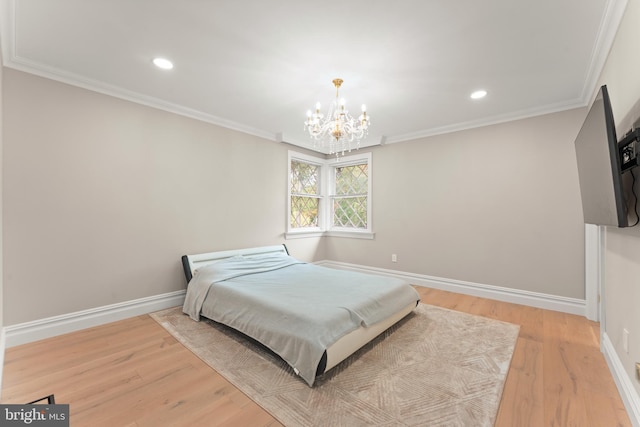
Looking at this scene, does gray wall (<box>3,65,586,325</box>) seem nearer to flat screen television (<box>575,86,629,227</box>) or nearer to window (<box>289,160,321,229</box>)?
window (<box>289,160,321,229</box>)

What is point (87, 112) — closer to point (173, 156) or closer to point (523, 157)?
point (173, 156)

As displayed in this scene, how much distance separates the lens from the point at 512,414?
1.57 m

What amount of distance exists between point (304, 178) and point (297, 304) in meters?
3.21

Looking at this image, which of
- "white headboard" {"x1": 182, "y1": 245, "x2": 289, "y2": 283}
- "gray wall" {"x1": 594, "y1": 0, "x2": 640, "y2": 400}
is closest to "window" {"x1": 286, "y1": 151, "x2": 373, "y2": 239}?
"white headboard" {"x1": 182, "y1": 245, "x2": 289, "y2": 283}

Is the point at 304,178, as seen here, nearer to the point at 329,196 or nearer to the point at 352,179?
the point at 329,196

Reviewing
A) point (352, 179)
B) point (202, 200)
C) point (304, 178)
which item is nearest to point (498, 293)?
point (352, 179)

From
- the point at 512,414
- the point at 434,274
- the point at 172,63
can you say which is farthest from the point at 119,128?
the point at 434,274

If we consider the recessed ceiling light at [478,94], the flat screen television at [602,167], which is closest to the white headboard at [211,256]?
the recessed ceiling light at [478,94]

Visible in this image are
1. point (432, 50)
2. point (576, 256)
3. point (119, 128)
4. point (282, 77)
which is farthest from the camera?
point (576, 256)

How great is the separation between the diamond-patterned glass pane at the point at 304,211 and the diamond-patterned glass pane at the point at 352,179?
561mm

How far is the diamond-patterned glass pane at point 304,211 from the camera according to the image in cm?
491

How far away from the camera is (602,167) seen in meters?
1.55

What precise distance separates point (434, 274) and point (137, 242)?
12.9 ft

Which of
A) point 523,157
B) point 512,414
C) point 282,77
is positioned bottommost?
point 512,414
